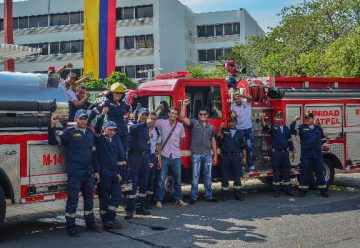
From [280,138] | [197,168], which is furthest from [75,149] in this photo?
[280,138]

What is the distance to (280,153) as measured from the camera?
10.7 metres

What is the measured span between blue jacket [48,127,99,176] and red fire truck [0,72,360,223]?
8.4 inches

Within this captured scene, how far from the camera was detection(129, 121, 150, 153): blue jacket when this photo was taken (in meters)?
8.65

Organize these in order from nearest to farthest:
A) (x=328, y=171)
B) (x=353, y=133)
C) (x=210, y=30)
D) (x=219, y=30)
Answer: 1. (x=328, y=171)
2. (x=353, y=133)
3. (x=219, y=30)
4. (x=210, y=30)

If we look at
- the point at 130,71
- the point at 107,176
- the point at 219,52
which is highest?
the point at 219,52

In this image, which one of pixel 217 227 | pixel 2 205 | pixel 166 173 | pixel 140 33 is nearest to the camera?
pixel 2 205

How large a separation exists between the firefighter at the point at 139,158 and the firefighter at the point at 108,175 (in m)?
0.75

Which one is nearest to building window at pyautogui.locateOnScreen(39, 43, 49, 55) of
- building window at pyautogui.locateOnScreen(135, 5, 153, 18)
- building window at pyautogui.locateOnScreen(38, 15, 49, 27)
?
building window at pyautogui.locateOnScreen(38, 15, 49, 27)

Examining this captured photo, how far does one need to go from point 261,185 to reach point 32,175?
23.5 feet

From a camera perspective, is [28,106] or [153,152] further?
[153,152]

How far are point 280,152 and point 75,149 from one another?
17.0 feet

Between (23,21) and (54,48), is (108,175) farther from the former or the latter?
(23,21)

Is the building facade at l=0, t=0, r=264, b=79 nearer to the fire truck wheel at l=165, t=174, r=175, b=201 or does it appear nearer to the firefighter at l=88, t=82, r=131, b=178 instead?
the fire truck wheel at l=165, t=174, r=175, b=201

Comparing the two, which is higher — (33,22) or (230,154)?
(33,22)
